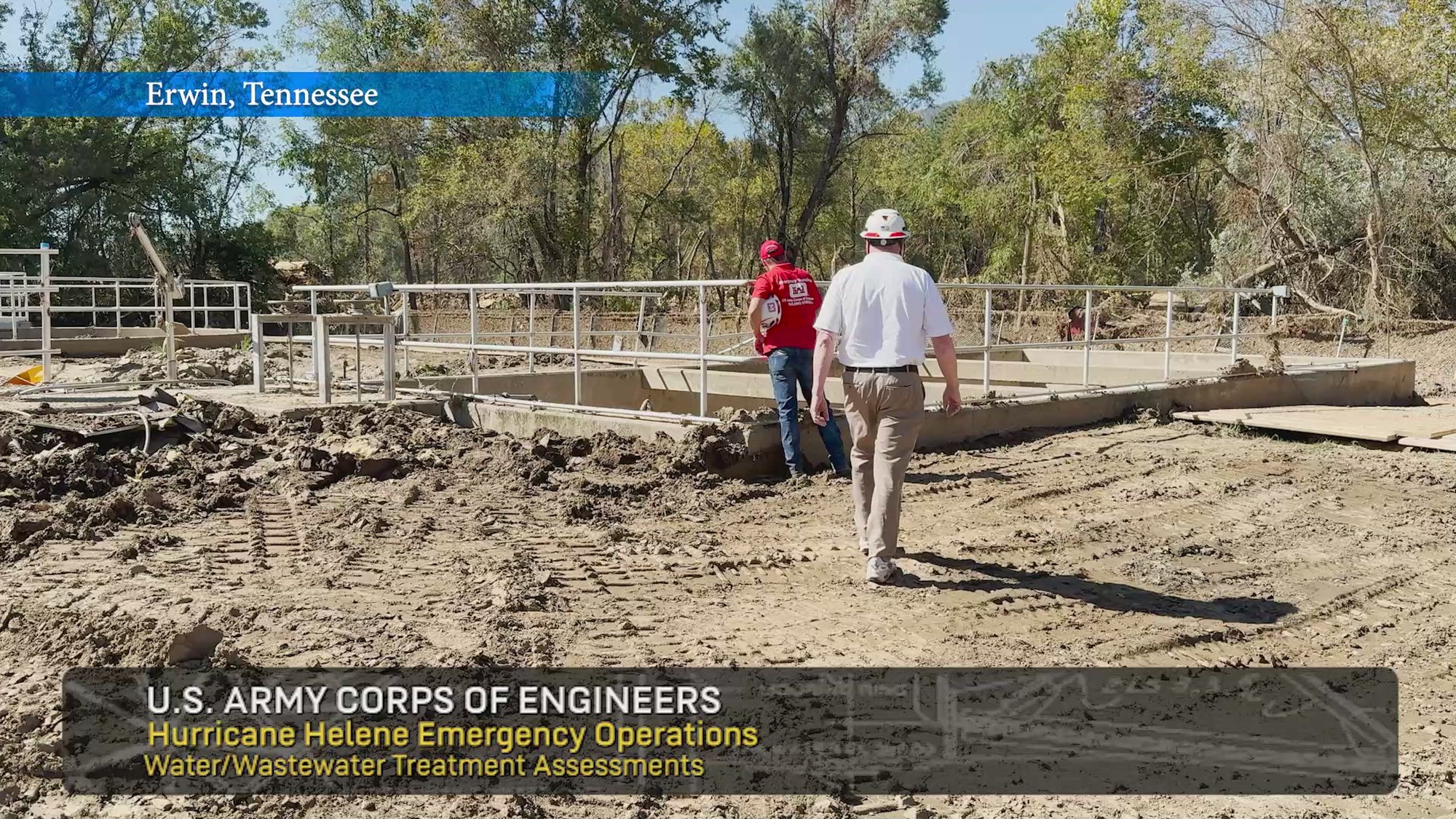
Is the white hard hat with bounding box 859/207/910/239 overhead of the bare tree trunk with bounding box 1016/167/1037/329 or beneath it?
beneath

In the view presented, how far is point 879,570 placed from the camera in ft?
17.1

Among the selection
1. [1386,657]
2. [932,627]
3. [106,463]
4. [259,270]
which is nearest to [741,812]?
[932,627]

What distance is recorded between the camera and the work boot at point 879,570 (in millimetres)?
5207

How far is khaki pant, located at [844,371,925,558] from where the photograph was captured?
16.9ft

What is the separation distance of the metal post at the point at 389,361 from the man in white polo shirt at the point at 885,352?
6.41 meters

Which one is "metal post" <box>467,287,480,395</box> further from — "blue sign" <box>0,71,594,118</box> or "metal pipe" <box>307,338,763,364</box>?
"blue sign" <box>0,71,594,118</box>

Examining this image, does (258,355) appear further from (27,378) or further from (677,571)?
(677,571)

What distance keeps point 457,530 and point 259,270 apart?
112 feet

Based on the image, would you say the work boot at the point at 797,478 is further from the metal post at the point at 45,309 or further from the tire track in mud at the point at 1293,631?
the metal post at the point at 45,309

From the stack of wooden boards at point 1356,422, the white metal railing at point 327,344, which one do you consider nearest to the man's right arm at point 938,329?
the white metal railing at point 327,344

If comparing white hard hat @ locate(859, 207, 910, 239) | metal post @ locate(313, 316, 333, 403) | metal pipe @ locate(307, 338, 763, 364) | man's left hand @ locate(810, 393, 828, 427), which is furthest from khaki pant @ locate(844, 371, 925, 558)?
metal post @ locate(313, 316, 333, 403)

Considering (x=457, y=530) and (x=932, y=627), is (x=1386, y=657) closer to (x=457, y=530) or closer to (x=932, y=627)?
(x=932, y=627)

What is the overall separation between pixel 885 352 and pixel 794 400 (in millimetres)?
2550

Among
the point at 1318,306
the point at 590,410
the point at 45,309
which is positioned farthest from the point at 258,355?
the point at 1318,306
